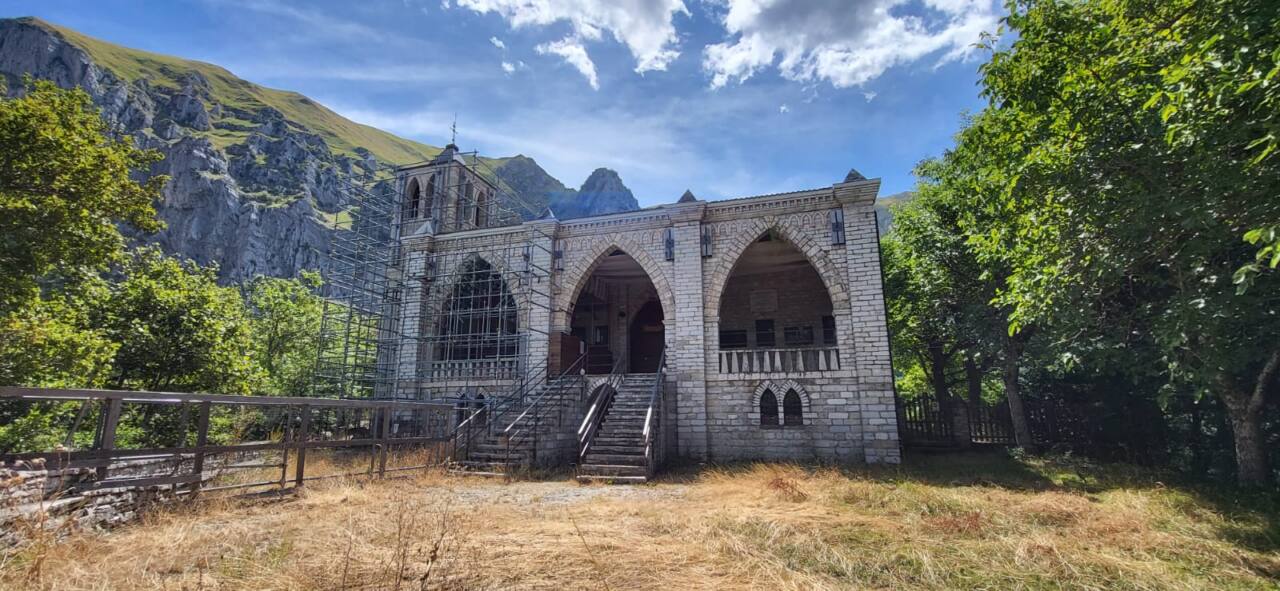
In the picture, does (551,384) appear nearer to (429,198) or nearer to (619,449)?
(619,449)

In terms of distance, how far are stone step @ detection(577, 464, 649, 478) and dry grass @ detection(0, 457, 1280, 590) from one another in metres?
2.58

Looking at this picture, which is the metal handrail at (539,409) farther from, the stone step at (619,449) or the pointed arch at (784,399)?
the pointed arch at (784,399)

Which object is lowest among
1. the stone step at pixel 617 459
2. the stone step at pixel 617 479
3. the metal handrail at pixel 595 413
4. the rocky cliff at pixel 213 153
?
the stone step at pixel 617 479

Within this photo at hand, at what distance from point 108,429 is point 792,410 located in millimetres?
15073

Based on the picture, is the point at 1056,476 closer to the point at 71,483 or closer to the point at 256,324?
the point at 71,483

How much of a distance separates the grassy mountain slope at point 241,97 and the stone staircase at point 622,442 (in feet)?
399

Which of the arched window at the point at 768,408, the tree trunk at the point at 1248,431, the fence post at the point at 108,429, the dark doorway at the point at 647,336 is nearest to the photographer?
the fence post at the point at 108,429

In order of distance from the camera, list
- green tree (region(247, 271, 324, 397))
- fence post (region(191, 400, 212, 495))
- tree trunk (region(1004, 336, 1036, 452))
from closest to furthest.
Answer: fence post (region(191, 400, 212, 495)), tree trunk (region(1004, 336, 1036, 452)), green tree (region(247, 271, 324, 397))

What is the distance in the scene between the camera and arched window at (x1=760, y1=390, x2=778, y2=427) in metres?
16.5

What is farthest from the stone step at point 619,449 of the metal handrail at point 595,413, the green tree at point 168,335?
the green tree at point 168,335

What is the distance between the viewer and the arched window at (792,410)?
16391 millimetres

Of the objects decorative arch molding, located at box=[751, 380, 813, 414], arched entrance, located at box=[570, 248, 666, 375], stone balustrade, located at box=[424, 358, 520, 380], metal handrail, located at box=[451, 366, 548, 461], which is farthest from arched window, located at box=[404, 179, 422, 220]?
decorative arch molding, located at box=[751, 380, 813, 414]

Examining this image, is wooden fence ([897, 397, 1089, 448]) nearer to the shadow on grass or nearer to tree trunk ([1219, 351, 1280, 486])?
the shadow on grass

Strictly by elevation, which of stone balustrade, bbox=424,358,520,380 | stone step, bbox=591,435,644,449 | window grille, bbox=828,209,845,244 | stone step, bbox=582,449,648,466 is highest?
window grille, bbox=828,209,845,244
